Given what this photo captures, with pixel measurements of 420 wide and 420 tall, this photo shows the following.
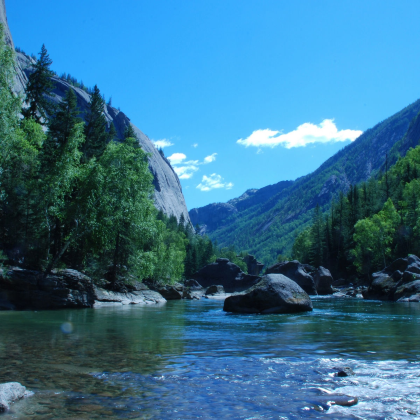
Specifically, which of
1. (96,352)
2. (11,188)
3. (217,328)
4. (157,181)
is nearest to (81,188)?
(11,188)

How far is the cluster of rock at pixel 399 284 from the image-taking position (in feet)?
107

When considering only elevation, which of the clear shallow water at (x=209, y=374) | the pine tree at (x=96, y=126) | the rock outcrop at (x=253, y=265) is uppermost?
the pine tree at (x=96, y=126)

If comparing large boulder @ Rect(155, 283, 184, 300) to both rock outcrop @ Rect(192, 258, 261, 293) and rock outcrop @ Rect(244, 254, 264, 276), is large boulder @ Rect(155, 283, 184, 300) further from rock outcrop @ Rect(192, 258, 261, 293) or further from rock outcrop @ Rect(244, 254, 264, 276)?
rock outcrop @ Rect(244, 254, 264, 276)

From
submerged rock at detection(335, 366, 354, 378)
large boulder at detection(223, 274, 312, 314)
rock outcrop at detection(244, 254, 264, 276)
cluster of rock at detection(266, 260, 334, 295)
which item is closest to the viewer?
submerged rock at detection(335, 366, 354, 378)

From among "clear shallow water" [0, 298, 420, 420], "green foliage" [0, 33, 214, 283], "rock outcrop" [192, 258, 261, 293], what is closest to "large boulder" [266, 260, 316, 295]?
"rock outcrop" [192, 258, 261, 293]

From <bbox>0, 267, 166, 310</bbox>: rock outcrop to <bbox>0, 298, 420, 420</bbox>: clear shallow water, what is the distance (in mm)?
11632

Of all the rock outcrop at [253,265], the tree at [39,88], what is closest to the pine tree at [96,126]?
the tree at [39,88]

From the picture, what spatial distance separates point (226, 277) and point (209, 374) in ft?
251

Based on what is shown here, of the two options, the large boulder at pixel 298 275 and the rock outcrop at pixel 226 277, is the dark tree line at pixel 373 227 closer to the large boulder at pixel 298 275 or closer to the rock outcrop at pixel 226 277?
the large boulder at pixel 298 275

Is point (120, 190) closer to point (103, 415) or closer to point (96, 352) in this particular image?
point (96, 352)

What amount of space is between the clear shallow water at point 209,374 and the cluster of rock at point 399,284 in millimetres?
22937

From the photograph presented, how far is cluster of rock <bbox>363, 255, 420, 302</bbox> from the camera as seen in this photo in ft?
107

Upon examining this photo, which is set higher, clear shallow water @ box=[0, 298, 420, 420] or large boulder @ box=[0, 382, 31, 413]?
large boulder @ box=[0, 382, 31, 413]

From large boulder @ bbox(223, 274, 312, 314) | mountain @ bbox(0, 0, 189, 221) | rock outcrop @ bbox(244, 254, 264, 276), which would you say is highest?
mountain @ bbox(0, 0, 189, 221)
